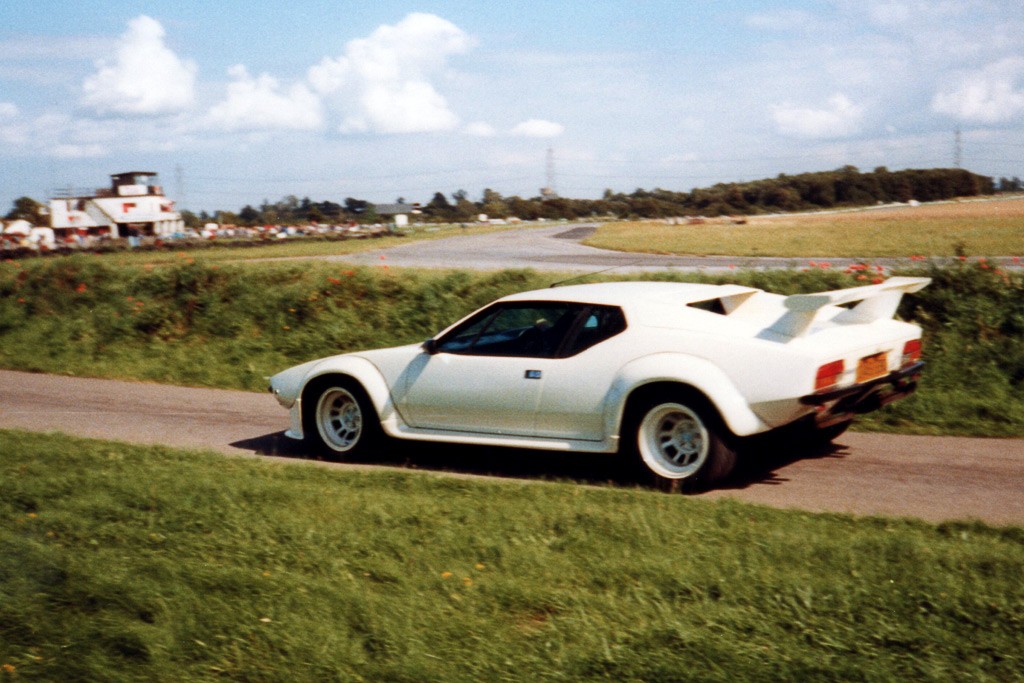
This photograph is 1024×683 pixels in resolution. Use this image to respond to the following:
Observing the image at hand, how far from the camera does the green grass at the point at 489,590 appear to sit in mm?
3734

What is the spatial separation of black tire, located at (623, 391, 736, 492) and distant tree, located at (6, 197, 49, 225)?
125307 millimetres

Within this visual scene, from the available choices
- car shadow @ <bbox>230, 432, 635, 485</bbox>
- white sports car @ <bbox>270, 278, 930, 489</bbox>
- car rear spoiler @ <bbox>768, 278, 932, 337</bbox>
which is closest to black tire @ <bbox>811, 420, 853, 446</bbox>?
white sports car @ <bbox>270, 278, 930, 489</bbox>

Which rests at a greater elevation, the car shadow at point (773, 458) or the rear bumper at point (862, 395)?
the rear bumper at point (862, 395)

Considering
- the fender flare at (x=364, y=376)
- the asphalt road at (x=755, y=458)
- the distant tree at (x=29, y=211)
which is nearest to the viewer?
the asphalt road at (x=755, y=458)

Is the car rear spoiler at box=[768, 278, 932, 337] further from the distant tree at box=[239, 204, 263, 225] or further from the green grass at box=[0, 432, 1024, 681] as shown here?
the distant tree at box=[239, 204, 263, 225]

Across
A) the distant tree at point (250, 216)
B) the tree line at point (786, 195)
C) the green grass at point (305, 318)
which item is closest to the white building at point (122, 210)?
the distant tree at point (250, 216)

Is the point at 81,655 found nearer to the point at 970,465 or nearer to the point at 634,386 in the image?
the point at 634,386

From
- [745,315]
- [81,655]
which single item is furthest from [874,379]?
[81,655]

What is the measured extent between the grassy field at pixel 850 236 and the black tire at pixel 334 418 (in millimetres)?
19409

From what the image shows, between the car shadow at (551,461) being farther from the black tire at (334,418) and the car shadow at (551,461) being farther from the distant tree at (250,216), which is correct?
the distant tree at (250,216)

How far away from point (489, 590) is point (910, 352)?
4149 millimetres

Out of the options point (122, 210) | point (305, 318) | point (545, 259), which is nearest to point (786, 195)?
point (545, 259)

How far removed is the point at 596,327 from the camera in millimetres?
7000

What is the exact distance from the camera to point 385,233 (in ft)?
210
